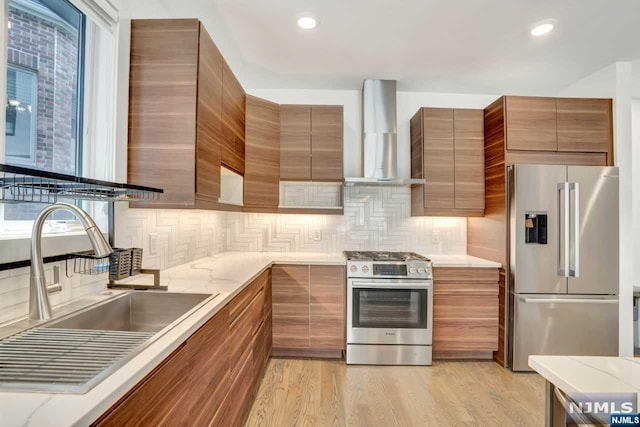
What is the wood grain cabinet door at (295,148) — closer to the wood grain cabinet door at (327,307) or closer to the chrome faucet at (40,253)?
the wood grain cabinet door at (327,307)

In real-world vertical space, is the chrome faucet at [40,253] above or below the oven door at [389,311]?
above

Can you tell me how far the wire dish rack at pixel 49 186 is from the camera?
2.72ft

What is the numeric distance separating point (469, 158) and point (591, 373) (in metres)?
2.60

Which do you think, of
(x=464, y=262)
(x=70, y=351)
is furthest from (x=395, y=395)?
(x=70, y=351)

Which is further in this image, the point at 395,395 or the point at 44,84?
the point at 395,395

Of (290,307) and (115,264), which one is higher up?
(115,264)

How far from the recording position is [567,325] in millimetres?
2627

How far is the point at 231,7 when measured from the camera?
214 centimetres

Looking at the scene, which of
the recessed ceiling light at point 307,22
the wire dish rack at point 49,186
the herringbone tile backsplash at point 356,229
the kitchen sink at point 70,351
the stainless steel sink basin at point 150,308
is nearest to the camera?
the kitchen sink at point 70,351

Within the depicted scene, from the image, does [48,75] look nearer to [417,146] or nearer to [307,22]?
[307,22]

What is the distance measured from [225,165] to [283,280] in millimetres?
1173

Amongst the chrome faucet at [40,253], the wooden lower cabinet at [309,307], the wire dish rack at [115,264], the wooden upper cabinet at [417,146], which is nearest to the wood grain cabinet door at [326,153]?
the wooden upper cabinet at [417,146]

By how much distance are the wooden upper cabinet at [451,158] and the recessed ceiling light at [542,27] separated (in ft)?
2.73

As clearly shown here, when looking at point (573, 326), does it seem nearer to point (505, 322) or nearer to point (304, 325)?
point (505, 322)
